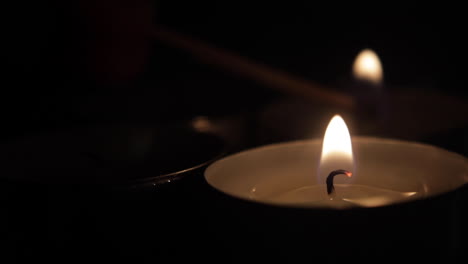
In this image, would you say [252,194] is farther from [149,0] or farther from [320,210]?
[149,0]

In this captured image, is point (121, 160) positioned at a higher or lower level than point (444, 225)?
lower

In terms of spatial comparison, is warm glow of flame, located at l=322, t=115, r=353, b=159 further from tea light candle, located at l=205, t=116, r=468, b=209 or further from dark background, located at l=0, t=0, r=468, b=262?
Answer: dark background, located at l=0, t=0, r=468, b=262

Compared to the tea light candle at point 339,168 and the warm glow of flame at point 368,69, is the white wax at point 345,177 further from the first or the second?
the warm glow of flame at point 368,69

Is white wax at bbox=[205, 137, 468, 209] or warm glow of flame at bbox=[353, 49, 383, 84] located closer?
white wax at bbox=[205, 137, 468, 209]

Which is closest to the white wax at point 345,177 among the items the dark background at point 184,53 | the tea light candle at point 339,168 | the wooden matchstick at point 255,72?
the tea light candle at point 339,168

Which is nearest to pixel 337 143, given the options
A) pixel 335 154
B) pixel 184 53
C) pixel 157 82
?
pixel 335 154

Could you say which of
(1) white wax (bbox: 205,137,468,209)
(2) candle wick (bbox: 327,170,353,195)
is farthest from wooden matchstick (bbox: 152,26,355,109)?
(2) candle wick (bbox: 327,170,353,195)

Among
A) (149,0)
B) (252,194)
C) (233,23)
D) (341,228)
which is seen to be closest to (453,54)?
(233,23)

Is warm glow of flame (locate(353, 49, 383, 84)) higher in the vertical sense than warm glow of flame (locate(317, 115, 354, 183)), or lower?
higher
